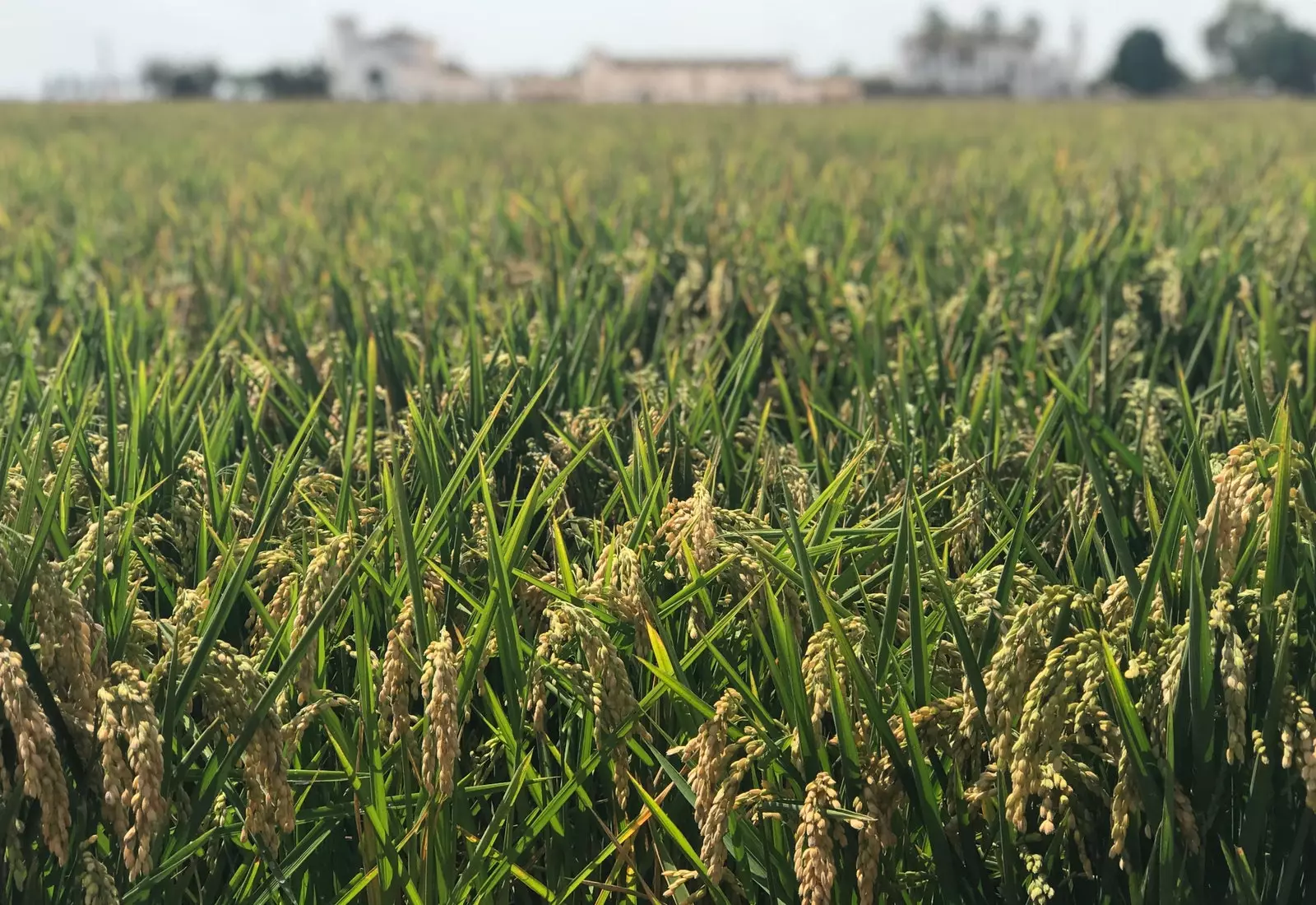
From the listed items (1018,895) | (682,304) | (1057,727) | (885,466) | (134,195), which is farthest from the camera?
(134,195)

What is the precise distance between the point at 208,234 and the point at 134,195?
1925 millimetres

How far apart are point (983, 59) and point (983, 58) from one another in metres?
0.17

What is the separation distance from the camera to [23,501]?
4.49 ft

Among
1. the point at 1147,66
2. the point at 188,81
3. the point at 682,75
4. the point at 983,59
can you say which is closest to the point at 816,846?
the point at 188,81

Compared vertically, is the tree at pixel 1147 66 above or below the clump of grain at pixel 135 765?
above

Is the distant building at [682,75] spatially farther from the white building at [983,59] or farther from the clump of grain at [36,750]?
the clump of grain at [36,750]

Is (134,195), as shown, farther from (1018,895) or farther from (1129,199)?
(1018,895)

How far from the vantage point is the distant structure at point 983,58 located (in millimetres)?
120562

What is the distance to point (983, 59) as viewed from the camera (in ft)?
408

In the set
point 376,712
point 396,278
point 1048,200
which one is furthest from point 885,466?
point 1048,200

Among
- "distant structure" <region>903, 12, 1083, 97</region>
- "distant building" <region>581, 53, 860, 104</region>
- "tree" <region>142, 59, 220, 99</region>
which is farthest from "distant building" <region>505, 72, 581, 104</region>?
"distant structure" <region>903, 12, 1083, 97</region>

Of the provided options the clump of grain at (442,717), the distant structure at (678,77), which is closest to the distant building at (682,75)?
the distant structure at (678,77)

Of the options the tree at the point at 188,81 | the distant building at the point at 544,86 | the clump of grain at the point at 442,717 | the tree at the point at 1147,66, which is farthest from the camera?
the tree at the point at 1147,66

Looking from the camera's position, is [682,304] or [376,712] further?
[682,304]
